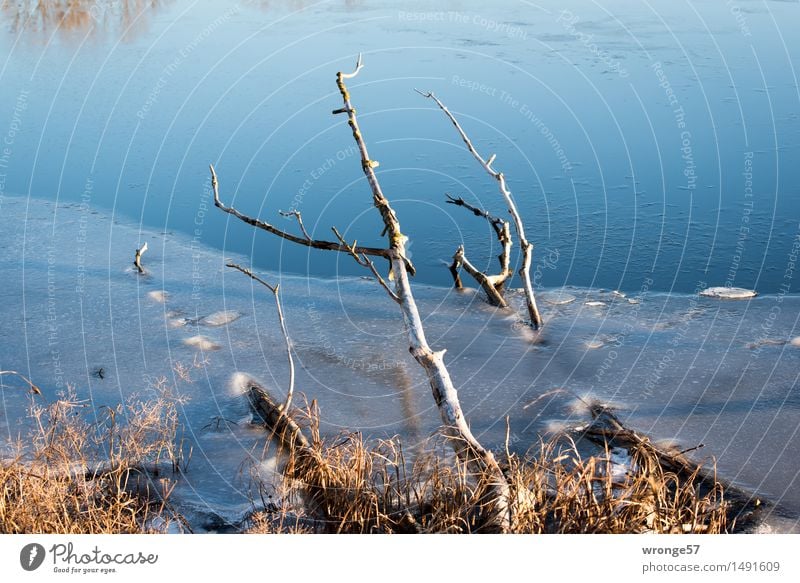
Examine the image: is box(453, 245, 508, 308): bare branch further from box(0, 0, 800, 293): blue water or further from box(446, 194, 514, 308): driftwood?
box(0, 0, 800, 293): blue water

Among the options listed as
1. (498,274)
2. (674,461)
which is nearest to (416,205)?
(498,274)

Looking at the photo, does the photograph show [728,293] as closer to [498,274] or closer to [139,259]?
[498,274]

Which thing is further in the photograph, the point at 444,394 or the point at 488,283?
the point at 488,283

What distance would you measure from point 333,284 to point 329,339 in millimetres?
933

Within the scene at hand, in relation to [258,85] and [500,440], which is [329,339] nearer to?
[500,440]

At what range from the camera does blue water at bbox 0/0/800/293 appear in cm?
699

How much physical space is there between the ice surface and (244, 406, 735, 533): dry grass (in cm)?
33

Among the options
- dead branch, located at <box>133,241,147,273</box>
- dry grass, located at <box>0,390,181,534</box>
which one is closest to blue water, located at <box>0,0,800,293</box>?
dead branch, located at <box>133,241,147,273</box>

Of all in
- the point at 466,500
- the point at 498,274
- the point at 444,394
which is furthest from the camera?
the point at 498,274

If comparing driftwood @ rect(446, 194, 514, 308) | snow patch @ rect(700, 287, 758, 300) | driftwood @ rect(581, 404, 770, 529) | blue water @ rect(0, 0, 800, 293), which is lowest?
driftwood @ rect(581, 404, 770, 529)

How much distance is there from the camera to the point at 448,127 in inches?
340

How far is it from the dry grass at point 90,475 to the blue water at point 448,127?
2.55 meters

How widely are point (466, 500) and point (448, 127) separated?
5438mm

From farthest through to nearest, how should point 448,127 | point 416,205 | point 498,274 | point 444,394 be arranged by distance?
point 448,127
point 416,205
point 498,274
point 444,394
